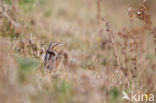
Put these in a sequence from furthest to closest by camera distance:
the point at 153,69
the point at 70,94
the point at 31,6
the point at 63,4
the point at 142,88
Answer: the point at 63,4, the point at 31,6, the point at 153,69, the point at 142,88, the point at 70,94

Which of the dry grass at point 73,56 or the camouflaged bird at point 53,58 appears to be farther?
the camouflaged bird at point 53,58

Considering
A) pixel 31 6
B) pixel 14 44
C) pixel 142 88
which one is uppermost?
pixel 31 6

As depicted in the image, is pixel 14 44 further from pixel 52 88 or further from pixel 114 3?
pixel 114 3

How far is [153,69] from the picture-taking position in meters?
8.27

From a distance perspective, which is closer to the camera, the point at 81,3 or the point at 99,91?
the point at 99,91

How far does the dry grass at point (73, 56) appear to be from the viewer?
4.44 metres

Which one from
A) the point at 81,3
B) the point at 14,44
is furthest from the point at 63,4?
the point at 14,44

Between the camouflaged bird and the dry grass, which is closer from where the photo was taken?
the dry grass

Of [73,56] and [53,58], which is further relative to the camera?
[73,56]

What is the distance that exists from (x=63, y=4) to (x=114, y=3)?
135 inches

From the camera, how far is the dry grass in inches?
175

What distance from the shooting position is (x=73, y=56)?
24.5 feet

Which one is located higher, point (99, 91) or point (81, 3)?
point (81, 3)

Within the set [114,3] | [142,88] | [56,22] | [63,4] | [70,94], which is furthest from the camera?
[114,3]
